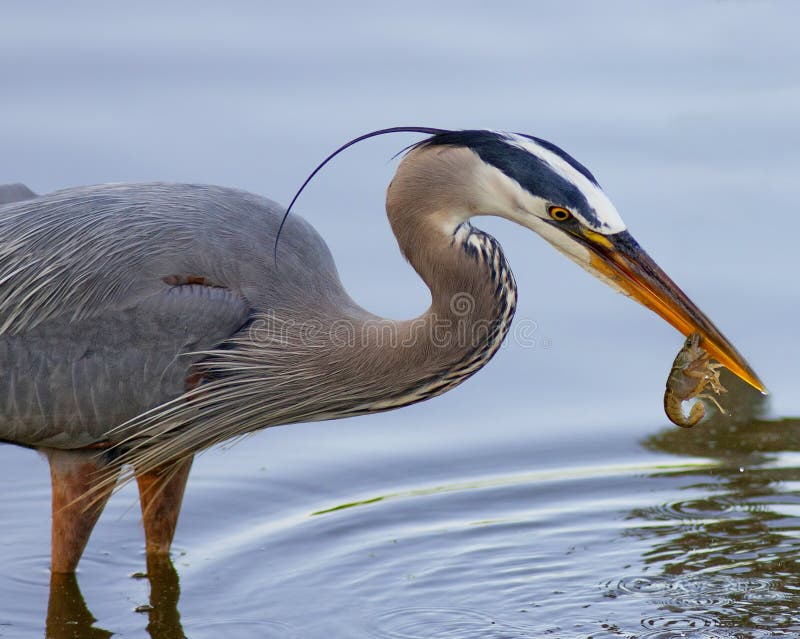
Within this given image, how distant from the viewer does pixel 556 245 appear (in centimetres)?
498

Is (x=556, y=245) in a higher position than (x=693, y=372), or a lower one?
higher

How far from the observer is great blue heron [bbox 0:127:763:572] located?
5.08 m

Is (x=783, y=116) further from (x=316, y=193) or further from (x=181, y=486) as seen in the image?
(x=181, y=486)

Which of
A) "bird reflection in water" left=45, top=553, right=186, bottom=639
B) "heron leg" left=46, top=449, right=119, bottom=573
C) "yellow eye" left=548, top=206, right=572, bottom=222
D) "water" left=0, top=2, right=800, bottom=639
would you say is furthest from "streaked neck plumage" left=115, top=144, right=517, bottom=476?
"water" left=0, top=2, right=800, bottom=639

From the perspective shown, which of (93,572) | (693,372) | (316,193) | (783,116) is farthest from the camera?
(783,116)

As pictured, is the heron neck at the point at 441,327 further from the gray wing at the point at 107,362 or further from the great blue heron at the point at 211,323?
the gray wing at the point at 107,362

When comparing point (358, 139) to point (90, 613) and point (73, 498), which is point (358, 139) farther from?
point (90, 613)

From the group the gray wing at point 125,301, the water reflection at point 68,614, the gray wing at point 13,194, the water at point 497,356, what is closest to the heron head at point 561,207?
the gray wing at point 125,301

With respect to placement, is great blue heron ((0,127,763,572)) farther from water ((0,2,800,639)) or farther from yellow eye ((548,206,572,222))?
water ((0,2,800,639))

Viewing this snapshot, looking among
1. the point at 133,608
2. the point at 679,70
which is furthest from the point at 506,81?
the point at 133,608

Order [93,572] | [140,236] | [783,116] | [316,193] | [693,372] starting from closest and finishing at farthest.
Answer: [693,372] → [140,236] → [93,572] → [316,193] → [783,116]

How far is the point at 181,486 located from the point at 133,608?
48cm

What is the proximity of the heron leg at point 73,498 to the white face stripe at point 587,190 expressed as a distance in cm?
183

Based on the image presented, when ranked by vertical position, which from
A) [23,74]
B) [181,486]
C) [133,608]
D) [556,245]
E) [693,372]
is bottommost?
[133,608]
